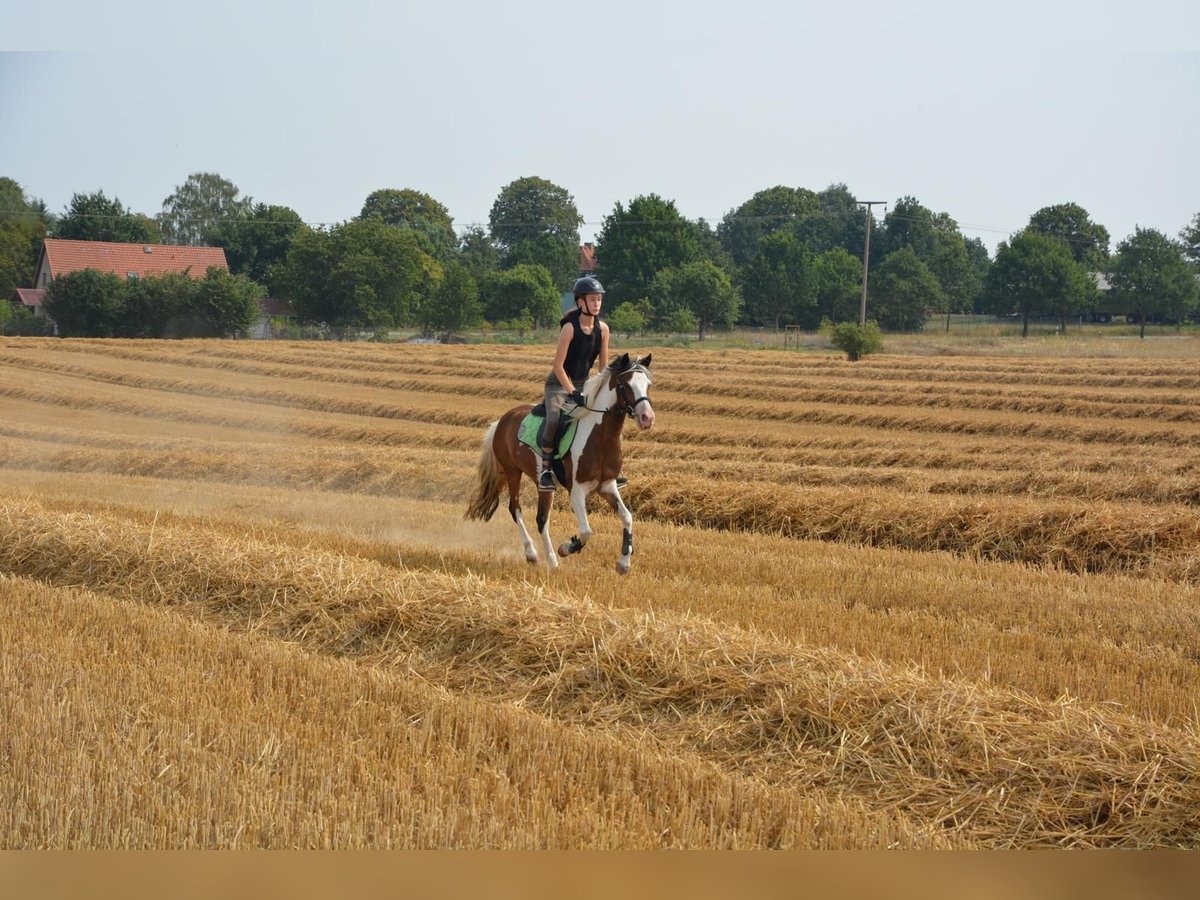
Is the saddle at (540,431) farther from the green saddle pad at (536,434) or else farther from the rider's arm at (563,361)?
the rider's arm at (563,361)

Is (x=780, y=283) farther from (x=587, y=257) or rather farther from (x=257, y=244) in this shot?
(x=257, y=244)

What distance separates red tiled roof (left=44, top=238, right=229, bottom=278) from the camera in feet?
257

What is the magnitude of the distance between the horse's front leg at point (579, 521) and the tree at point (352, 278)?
65.2 m

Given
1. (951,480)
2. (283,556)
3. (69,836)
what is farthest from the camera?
(951,480)

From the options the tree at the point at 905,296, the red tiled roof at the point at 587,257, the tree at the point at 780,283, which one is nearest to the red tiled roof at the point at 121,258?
the red tiled roof at the point at 587,257

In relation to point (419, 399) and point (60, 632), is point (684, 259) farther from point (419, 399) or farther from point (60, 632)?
point (60, 632)

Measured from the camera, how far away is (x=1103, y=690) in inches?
316

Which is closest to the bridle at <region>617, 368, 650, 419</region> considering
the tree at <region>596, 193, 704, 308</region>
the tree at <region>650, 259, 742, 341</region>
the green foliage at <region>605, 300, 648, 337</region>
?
the green foliage at <region>605, 300, 648, 337</region>

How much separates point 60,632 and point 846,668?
6101 millimetres

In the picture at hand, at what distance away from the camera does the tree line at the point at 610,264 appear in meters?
76.2

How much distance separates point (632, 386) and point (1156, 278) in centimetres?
8519

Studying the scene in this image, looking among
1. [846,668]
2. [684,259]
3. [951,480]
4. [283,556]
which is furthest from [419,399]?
[684,259]

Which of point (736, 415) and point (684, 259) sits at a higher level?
point (684, 259)

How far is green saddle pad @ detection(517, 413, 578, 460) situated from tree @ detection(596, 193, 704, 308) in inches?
2957
